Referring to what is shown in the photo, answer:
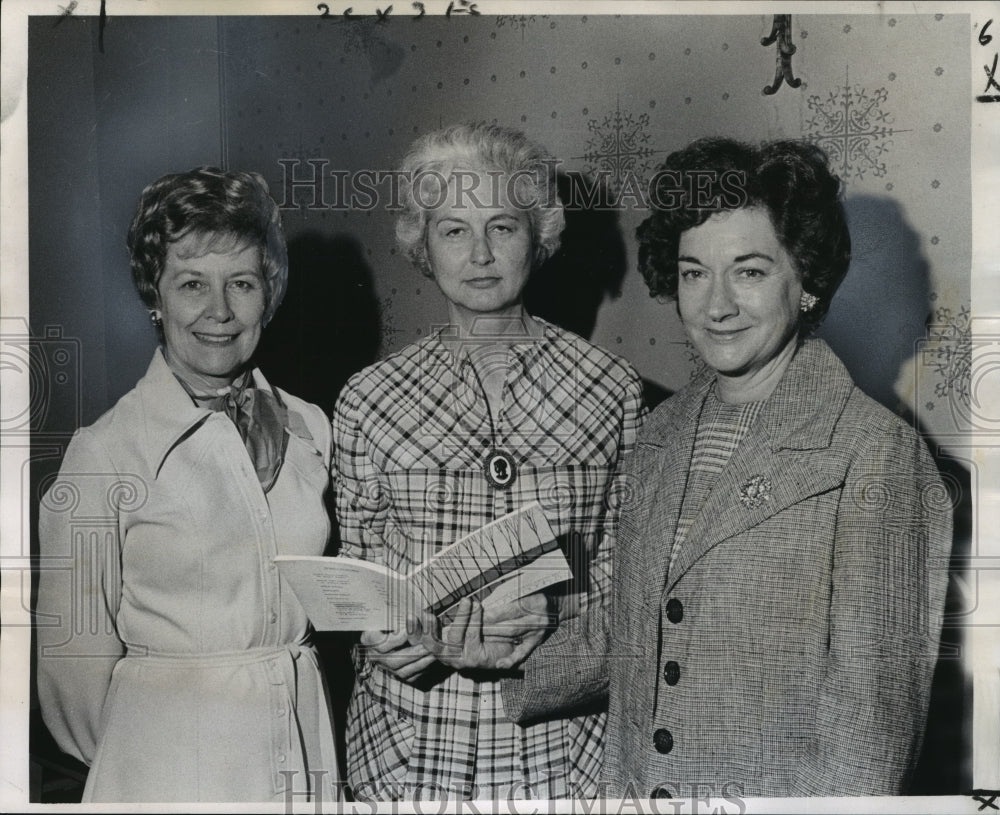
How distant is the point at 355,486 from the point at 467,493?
0.24 meters

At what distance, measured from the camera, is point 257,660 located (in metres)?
2.05

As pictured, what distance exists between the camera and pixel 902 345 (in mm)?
2084

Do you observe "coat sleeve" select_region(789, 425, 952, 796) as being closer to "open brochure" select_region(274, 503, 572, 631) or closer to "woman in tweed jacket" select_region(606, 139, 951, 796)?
"woman in tweed jacket" select_region(606, 139, 951, 796)

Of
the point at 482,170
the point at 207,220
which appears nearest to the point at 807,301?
the point at 482,170

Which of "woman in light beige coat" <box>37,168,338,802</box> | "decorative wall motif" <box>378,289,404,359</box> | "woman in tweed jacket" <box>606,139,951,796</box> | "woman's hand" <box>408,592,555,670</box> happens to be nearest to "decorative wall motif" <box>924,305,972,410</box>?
"woman in tweed jacket" <box>606,139,951,796</box>

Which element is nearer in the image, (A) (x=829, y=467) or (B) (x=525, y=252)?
(A) (x=829, y=467)

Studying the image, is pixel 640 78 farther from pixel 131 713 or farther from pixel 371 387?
pixel 131 713

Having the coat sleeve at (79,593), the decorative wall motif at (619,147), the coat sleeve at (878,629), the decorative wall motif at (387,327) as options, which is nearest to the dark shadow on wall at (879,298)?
the coat sleeve at (878,629)

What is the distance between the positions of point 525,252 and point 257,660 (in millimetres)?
1013

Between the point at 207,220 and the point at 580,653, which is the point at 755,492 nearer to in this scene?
the point at 580,653

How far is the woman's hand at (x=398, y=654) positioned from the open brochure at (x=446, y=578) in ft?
0.07

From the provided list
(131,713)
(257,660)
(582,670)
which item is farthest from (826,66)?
(131,713)

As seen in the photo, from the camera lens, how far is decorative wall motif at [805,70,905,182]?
6.79ft

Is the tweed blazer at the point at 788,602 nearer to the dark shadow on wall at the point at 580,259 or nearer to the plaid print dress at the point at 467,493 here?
the plaid print dress at the point at 467,493
